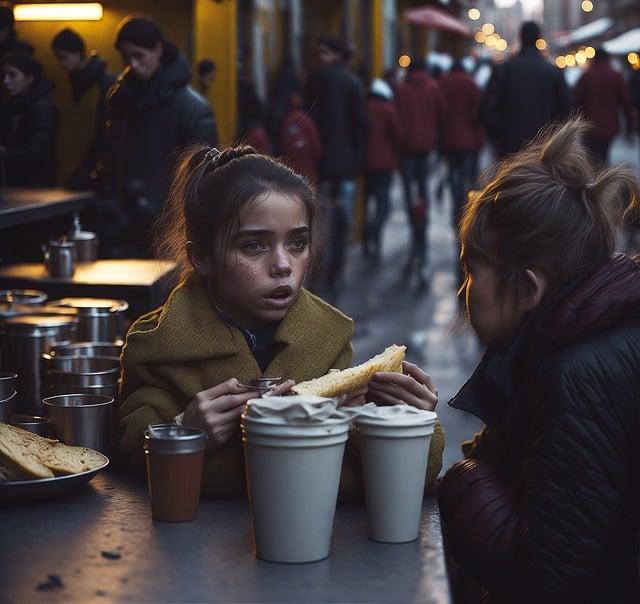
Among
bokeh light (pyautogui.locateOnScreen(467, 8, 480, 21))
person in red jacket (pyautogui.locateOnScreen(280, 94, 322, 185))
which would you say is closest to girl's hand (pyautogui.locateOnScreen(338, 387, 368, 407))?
person in red jacket (pyautogui.locateOnScreen(280, 94, 322, 185))

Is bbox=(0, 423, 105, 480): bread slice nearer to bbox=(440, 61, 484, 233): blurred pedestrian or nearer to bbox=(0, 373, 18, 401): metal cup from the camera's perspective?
bbox=(0, 373, 18, 401): metal cup

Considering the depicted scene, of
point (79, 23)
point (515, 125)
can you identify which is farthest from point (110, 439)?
point (515, 125)

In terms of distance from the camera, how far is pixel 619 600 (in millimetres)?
2410

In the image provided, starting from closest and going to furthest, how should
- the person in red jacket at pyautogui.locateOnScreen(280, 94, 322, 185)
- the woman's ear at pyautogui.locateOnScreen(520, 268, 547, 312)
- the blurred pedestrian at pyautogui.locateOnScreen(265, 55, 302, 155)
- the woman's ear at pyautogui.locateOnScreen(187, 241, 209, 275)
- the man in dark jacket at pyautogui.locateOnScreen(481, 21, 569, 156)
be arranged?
the woman's ear at pyautogui.locateOnScreen(520, 268, 547, 312)
the woman's ear at pyautogui.locateOnScreen(187, 241, 209, 275)
the man in dark jacket at pyautogui.locateOnScreen(481, 21, 569, 156)
the person in red jacket at pyautogui.locateOnScreen(280, 94, 322, 185)
the blurred pedestrian at pyautogui.locateOnScreen(265, 55, 302, 155)

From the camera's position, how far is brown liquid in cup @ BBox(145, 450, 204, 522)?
7.02ft

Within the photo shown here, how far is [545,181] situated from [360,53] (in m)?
16.7

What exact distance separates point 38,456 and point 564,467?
3.21 feet

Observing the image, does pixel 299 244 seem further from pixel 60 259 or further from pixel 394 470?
pixel 60 259

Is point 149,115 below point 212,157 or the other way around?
below

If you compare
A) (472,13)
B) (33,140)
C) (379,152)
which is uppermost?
(472,13)

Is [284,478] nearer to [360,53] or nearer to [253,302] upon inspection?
[253,302]

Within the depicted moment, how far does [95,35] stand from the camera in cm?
909

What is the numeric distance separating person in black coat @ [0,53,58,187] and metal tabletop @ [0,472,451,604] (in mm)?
5521

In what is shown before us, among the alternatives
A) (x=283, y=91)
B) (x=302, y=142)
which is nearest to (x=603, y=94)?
(x=283, y=91)
